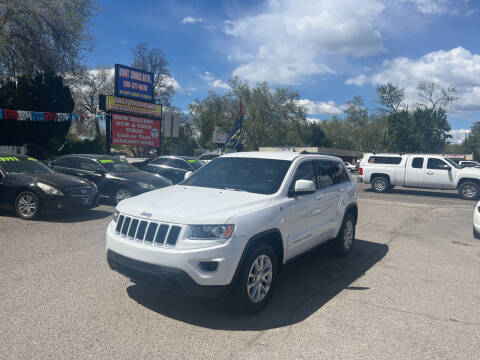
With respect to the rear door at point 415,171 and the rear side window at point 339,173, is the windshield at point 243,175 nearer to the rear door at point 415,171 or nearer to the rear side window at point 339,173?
the rear side window at point 339,173

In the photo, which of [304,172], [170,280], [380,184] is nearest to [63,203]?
[304,172]

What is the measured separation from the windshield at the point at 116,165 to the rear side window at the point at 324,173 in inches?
286

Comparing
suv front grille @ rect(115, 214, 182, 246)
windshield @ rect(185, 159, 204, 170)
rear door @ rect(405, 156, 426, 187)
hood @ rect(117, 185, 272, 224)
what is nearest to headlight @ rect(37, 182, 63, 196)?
hood @ rect(117, 185, 272, 224)

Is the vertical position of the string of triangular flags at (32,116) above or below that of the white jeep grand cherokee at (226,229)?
above

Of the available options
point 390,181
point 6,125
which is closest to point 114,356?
point 390,181

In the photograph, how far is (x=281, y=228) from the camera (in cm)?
450

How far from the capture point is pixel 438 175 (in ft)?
59.9

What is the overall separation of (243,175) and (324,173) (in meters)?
1.46

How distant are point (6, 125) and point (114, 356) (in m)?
22.1

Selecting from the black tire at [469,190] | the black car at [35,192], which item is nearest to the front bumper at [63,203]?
the black car at [35,192]

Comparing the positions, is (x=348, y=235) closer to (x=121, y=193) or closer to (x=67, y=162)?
(x=121, y=193)

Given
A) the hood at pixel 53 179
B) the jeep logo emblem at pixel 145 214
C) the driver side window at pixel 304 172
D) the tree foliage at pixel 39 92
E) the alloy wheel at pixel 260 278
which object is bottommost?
the alloy wheel at pixel 260 278

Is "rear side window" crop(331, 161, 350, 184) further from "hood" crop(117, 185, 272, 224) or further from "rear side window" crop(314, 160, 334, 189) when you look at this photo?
"hood" crop(117, 185, 272, 224)

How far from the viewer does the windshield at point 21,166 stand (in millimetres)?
8922
